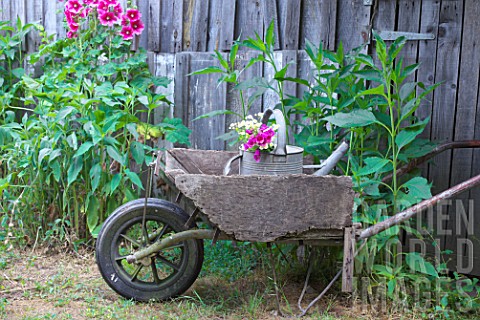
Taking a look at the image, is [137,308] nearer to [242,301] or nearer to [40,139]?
Answer: [242,301]

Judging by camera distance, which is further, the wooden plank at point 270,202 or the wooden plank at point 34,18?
the wooden plank at point 34,18

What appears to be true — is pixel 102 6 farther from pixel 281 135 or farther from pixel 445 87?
pixel 445 87

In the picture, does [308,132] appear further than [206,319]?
Yes

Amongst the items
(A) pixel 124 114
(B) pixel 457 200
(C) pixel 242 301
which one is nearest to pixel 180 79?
(A) pixel 124 114

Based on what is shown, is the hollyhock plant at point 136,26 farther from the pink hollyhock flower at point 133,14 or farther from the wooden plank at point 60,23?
the wooden plank at point 60,23

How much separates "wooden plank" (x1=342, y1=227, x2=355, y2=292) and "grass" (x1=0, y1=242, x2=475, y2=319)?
11.2 inches

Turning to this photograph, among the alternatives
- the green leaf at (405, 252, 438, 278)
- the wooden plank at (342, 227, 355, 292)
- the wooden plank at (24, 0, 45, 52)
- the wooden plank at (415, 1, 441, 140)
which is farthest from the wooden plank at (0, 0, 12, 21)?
the green leaf at (405, 252, 438, 278)

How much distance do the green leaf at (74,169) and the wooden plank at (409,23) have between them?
→ 7.44 ft

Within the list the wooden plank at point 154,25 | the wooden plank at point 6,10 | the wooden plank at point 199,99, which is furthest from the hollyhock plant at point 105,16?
the wooden plank at point 6,10

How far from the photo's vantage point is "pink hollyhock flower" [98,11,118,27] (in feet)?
14.7

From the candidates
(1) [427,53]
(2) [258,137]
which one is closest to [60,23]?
(2) [258,137]

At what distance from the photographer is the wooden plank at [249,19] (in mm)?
4250

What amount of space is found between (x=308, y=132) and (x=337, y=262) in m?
0.84

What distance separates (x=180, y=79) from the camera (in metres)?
4.66
